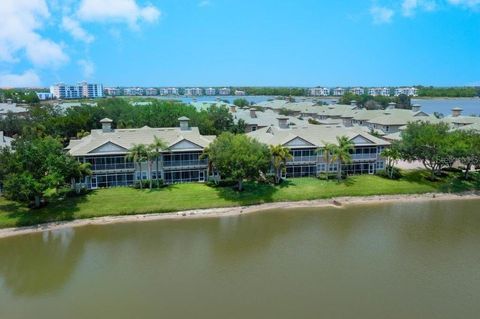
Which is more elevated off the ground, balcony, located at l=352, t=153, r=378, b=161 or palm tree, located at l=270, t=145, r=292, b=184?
palm tree, located at l=270, t=145, r=292, b=184

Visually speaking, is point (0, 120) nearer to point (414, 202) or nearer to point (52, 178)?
point (52, 178)

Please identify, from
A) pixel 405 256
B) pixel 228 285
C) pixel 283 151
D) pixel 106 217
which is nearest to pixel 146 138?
pixel 106 217

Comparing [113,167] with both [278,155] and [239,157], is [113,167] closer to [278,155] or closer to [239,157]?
[239,157]

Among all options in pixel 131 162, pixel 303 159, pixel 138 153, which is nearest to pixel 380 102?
pixel 303 159

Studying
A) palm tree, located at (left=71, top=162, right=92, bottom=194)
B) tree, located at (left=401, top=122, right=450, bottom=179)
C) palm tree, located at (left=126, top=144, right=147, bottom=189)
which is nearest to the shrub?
tree, located at (left=401, top=122, right=450, bottom=179)

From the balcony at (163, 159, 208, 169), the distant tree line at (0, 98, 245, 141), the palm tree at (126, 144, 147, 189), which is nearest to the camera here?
the palm tree at (126, 144, 147, 189)

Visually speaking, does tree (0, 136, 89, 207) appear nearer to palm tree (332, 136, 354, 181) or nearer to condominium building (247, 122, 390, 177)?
condominium building (247, 122, 390, 177)

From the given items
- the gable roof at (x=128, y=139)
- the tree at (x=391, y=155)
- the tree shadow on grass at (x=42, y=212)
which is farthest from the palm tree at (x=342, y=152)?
the tree shadow on grass at (x=42, y=212)
